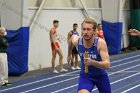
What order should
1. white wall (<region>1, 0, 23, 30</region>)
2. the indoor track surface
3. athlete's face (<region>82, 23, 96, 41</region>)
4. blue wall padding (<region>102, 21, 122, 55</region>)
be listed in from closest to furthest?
athlete's face (<region>82, 23, 96, 41</region>) < the indoor track surface < white wall (<region>1, 0, 23, 30</region>) < blue wall padding (<region>102, 21, 122, 55</region>)

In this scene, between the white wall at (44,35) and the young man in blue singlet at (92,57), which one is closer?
the young man in blue singlet at (92,57)

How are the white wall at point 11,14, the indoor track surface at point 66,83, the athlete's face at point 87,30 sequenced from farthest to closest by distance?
the white wall at point 11,14 → the indoor track surface at point 66,83 → the athlete's face at point 87,30

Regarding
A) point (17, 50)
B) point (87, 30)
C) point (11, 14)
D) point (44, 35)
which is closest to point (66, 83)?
point (17, 50)

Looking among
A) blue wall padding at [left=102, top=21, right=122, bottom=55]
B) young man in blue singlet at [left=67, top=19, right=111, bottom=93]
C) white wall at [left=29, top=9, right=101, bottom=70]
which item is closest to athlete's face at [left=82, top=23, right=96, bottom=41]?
young man in blue singlet at [left=67, top=19, right=111, bottom=93]

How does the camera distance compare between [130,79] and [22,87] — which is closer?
[22,87]

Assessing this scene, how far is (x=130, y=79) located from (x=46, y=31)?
17.3ft

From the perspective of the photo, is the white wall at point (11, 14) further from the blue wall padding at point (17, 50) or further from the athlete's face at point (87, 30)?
the athlete's face at point (87, 30)

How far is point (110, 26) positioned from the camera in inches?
850

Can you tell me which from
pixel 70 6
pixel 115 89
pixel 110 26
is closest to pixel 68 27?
pixel 70 6

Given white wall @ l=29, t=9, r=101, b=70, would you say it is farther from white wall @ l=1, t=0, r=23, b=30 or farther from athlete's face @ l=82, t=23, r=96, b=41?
athlete's face @ l=82, t=23, r=96, b=41

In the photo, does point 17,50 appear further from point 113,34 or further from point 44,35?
point 113,34

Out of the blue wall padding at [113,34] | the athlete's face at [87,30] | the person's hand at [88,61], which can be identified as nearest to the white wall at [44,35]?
the blue wall padding at [113,34]

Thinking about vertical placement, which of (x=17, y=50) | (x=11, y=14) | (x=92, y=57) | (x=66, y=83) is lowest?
(x=66, y=83)

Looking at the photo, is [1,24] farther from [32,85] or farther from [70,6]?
[70,6]
